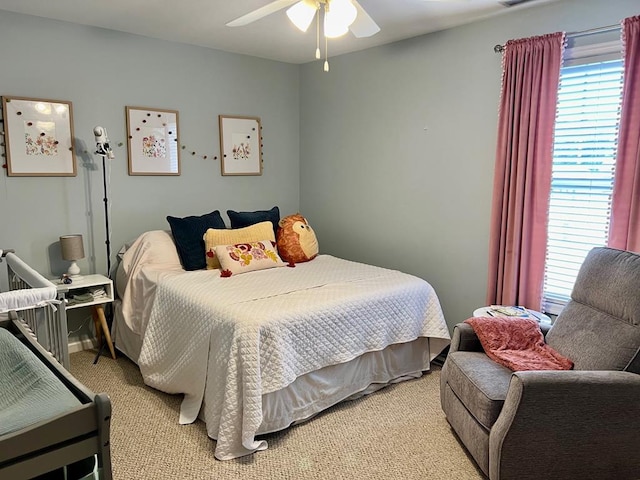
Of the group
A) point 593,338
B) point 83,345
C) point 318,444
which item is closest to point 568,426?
point 593,338

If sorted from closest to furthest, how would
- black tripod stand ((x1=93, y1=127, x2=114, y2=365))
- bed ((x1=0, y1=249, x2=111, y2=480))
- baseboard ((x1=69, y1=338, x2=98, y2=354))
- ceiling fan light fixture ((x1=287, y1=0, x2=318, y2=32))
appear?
bed ((x1=0, y1=249, x2=111, y2=480)), ceiling fan light fixture ((x1=287, y1=0, x2=318, y2=32)), black tripod stand ((x1=93, y1=127, x2=114, y2=365)), baseboard ((x1=69, y1=338, x2=98, y2=354))

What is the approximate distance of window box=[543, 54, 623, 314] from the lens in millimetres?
2633

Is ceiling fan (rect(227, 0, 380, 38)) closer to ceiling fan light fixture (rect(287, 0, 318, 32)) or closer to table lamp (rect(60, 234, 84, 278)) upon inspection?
ceiling fan light fixture (rect(287, 0, 318, 32))

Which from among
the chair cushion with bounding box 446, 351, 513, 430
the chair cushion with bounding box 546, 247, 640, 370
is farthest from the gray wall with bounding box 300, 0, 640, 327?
the chair cushion with bounding box 446, 351, 513, 430

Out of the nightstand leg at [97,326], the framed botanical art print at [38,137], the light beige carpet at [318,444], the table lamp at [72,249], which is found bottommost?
the light beige carpet at [318,444]

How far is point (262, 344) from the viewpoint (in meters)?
2.37

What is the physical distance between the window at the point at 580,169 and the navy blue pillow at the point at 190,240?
2.38 m

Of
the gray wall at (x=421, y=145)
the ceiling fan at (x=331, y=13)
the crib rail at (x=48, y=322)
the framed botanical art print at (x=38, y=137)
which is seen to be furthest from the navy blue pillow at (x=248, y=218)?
the ceiling fan at (x=331, y=13)

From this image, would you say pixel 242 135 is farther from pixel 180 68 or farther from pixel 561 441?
pixel 561 441

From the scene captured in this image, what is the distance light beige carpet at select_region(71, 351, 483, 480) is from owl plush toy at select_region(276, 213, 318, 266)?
1.23 m

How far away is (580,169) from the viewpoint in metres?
2.77

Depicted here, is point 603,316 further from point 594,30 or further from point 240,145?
point 240,145

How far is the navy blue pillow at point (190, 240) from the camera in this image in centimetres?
337

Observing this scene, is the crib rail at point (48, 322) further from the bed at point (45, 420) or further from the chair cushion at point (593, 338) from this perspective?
the chair cushion at point (593, 338)
